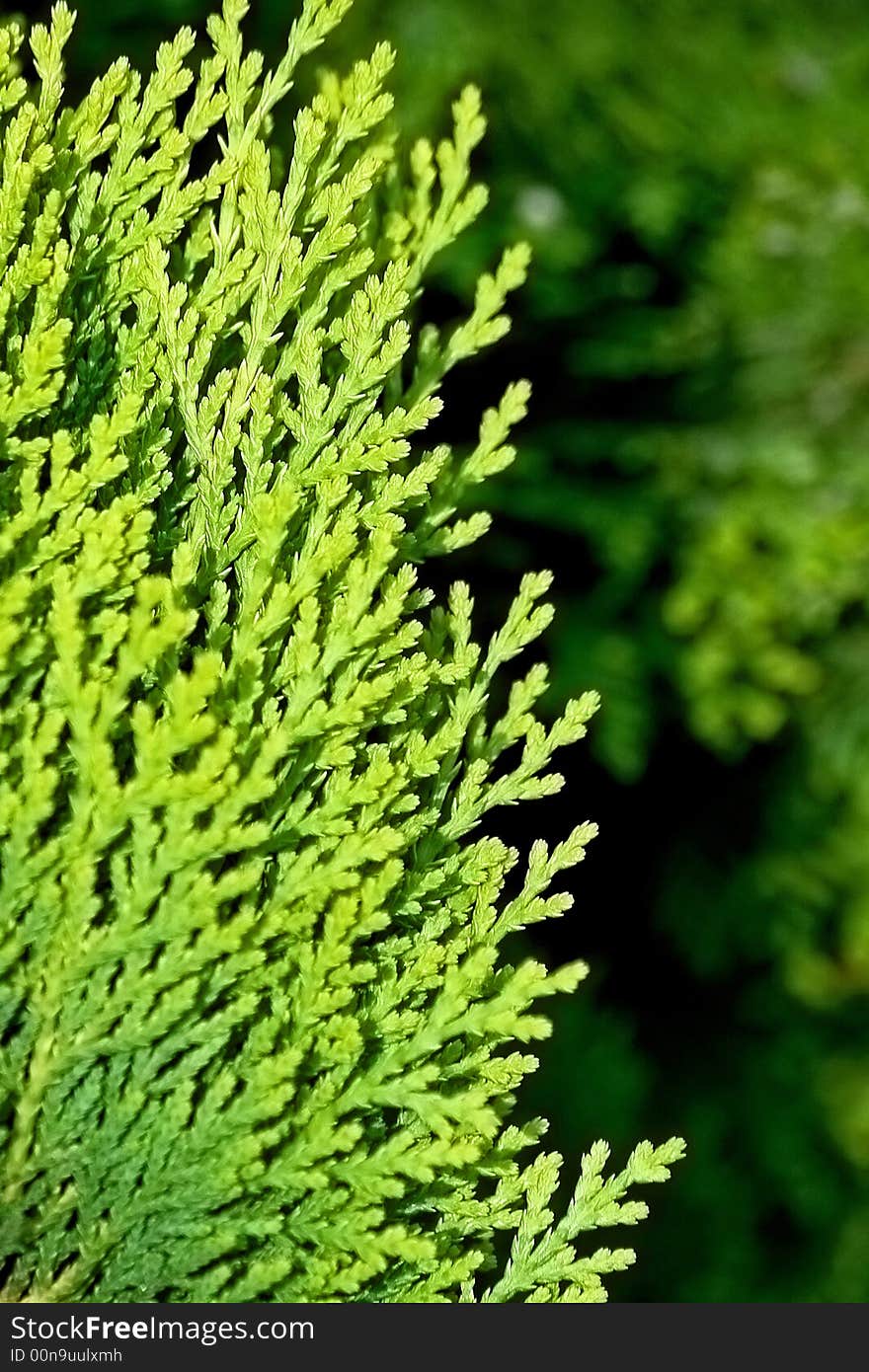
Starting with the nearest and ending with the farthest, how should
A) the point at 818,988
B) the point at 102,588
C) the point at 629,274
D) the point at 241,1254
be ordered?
the point at 102,588 → the point at 241,1254 → the point at 629,274 → the point at 818,988

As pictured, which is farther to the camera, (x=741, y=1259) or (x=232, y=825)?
(x=741, y=1259)

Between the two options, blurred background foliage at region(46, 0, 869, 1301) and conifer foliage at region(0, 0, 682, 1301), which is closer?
conifer foliage at region(0, 0, 682, 1301)

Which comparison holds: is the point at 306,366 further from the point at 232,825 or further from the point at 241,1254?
the point at 241,1254

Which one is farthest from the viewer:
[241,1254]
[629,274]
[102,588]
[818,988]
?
[818,988]

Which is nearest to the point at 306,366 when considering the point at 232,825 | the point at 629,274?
the point at 232,825

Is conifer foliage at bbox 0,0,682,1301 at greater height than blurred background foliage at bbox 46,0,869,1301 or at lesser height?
lesser
